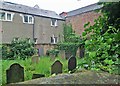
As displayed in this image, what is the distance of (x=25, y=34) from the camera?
18.9 meters

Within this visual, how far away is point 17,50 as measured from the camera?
1341 cm

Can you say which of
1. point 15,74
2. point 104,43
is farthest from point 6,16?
point 104,43

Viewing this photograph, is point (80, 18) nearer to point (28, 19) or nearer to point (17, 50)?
point (28, 19)

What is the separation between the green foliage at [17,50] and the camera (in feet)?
42.1

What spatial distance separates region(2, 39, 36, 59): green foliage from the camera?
42.1 feet

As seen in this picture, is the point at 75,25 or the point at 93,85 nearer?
the point at 93,85

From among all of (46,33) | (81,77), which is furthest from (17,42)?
(81,77)

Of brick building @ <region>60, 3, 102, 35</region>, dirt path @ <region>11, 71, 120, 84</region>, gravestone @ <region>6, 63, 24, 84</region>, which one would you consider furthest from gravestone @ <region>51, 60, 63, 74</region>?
brick building @ <region>60, 3, 102, 35</region>

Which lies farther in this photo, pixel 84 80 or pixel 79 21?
pixel 79 21

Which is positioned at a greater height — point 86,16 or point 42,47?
point 86,16

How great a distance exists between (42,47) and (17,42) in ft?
8.19

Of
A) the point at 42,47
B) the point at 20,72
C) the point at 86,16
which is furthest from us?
the point at 86,16

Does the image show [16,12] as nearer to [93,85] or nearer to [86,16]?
[86,16]

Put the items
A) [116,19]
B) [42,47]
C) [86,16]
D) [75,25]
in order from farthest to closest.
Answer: [75,25], [86,16], [42,47], [116,19]
